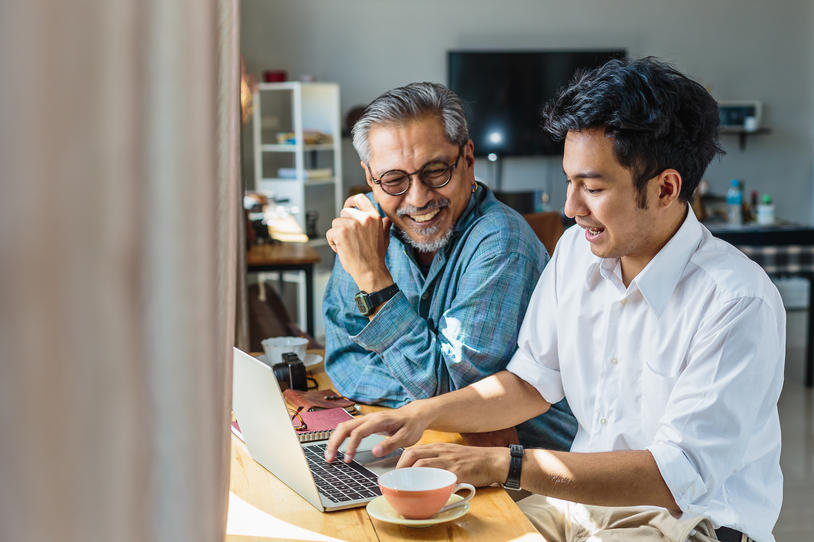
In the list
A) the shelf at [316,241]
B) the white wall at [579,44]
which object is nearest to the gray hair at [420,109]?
the shelf at [316,241]

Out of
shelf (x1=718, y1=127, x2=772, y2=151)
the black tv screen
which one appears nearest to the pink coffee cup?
the black tv screen

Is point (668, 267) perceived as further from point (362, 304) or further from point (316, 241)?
point (316, 241)

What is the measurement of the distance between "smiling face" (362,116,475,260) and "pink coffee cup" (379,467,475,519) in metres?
0.78

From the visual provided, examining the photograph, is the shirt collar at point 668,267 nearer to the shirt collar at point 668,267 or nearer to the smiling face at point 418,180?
the shirt collar at point 668,267

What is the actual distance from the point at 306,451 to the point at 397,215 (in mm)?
663

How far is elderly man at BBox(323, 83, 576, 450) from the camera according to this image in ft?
5.34

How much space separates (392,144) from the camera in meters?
1.80

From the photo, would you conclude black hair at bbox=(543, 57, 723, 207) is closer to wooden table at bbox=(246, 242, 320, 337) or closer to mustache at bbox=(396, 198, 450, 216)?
mustache at bbox=(396, 198, 450, 216)

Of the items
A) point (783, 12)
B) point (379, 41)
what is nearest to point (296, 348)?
point (379, 41)

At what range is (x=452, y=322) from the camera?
1.64 metres

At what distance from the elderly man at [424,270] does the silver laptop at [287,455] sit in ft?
1.06

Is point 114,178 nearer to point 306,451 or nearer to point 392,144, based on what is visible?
point 306,451

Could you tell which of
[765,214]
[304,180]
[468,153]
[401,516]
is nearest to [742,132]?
[765,214]

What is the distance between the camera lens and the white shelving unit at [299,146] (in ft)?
19.8
